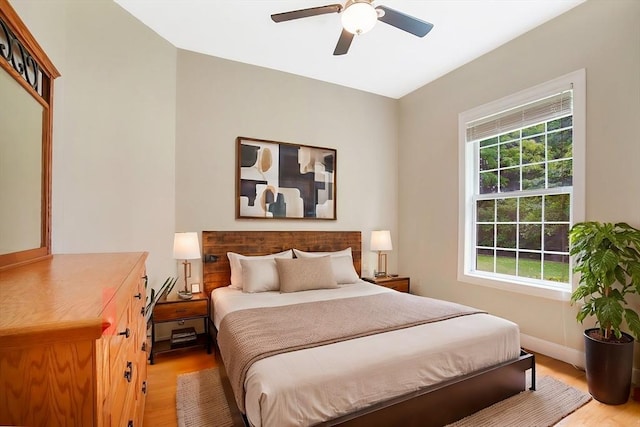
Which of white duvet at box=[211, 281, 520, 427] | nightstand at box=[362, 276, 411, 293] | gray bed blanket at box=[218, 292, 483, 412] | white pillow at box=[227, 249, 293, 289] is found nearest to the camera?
white duvet at box=[211, 281, 520, 427]

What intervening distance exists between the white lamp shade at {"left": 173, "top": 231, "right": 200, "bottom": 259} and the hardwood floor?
0.92 metres

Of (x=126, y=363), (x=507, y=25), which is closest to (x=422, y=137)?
(x=507, y=25)

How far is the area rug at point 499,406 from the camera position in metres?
1.88

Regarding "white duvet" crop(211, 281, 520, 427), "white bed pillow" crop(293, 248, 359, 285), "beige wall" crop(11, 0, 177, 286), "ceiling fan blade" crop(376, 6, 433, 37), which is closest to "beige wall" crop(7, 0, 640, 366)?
"beige wall" crop(11, 0, 177, 286)

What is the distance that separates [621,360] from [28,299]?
317 cm

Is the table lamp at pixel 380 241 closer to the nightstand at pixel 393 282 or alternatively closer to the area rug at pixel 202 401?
the nightstand at pixel 393 282

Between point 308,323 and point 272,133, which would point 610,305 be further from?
point 272,133

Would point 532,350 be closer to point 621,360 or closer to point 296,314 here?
point 621,360

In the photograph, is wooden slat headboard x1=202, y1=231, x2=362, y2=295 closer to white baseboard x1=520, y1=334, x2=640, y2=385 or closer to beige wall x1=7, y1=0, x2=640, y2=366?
beige wall x1=7, y1=0, x2=640, y2=366

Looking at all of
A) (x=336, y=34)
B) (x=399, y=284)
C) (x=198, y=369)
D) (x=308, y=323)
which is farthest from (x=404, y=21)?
(x=198, y=369)

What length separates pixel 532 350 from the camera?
291cm

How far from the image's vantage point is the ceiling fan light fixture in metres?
1.91

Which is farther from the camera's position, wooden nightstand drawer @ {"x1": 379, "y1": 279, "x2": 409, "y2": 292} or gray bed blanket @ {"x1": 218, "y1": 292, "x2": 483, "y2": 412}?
wooden nightstand drawer @ {"x1": 379, "y1": 279, "x2": 409, "y2": 292}

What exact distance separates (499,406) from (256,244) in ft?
8.47
